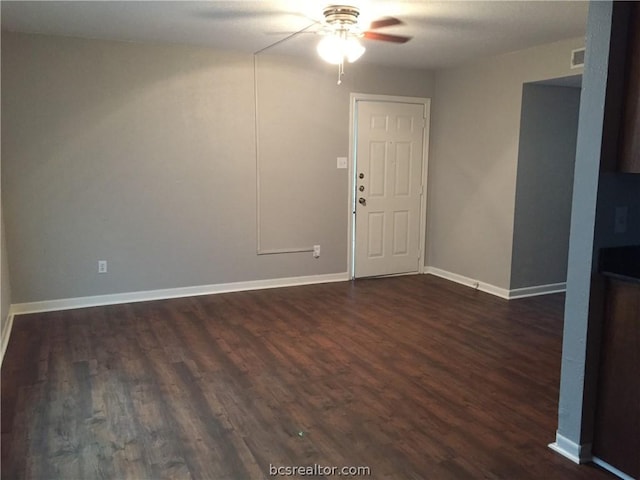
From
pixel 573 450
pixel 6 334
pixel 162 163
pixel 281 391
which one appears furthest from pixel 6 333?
pixel 573 450

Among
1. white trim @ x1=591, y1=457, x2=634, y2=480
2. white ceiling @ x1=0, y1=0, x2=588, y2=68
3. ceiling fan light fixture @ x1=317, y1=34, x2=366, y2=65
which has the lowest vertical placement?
white trim @ x1=591, y1=457, x2=634, y2=480

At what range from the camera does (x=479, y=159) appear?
545 centimetres

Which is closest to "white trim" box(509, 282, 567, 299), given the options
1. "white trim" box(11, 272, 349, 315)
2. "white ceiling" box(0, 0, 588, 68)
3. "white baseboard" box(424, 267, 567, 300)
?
"white baseboard" box(424, 267, 567, 300)

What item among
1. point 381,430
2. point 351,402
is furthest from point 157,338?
point 381,430

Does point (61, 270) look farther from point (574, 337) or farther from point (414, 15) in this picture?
point (574, 337)

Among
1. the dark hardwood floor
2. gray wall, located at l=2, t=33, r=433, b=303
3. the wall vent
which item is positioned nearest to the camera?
the dark hardwood floor

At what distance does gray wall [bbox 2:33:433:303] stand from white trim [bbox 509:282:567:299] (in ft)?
6.14

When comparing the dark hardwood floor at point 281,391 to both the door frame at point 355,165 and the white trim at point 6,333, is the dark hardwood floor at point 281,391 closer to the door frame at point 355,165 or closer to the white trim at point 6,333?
the white trim at point 6,333

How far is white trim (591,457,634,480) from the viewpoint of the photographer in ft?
7.32

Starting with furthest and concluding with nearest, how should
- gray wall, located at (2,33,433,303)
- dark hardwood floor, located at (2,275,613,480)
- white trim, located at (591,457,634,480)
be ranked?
gray wall, located at (2,33,433,303) < dark hardwood floor, located at (2,275,613,480) < white trim, located at (591,457,634,480)

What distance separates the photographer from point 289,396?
298cm

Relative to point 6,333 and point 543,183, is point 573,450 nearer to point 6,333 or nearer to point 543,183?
point 543,183

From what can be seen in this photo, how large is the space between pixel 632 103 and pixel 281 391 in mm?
2323

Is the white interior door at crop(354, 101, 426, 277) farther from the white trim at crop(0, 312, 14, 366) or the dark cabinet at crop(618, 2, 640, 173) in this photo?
the dark cabinet at crop(618, 2, 640, 173)
